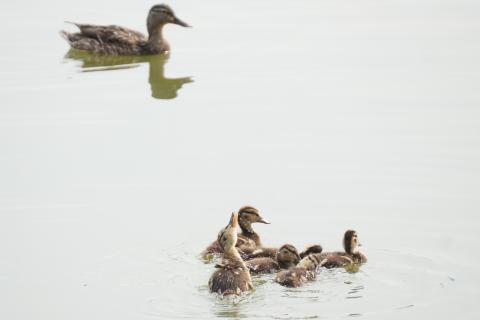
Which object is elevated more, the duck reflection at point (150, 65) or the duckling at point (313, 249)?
the duck reflection at point (150, 65)

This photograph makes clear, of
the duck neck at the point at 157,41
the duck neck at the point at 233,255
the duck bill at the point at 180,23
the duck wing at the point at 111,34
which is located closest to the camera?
the duck neck at the point at 233,255

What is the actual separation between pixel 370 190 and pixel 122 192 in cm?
197

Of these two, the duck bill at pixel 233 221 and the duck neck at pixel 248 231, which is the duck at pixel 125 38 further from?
the duck bill at pixel 233 221

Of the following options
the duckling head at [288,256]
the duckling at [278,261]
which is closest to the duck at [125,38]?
the duckling at [278,261]

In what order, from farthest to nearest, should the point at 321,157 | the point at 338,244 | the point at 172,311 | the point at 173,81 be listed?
1. the point at 173,81
2. the point at 321,157
3. the point at 338,244
4. the point at 172,311

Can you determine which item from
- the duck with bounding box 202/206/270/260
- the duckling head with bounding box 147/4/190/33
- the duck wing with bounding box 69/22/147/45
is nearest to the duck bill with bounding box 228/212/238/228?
the duck with bounding box 202/206/270/260

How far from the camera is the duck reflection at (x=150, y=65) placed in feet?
44.4

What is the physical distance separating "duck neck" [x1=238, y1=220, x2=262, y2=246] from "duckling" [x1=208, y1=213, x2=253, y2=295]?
0.79 m

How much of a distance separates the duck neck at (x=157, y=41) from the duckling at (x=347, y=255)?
23.2 ft

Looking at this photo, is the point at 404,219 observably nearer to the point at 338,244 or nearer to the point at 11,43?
the point at 338,244

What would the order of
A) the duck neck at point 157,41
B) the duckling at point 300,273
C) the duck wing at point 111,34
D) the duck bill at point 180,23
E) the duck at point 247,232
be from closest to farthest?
the duckling at point 300,273 → the duck at point 247,232 → the duck wing at point 111,34 → the duck bill at point 180,23 → the duck neck at point 157,41

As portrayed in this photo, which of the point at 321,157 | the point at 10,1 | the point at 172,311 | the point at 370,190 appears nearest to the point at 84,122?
the point at 321,157

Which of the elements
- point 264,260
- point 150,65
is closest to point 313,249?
point 264,260

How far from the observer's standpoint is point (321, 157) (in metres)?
11.0
